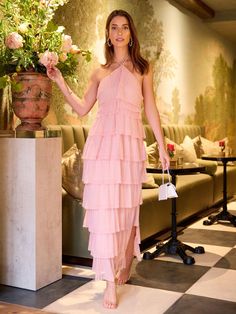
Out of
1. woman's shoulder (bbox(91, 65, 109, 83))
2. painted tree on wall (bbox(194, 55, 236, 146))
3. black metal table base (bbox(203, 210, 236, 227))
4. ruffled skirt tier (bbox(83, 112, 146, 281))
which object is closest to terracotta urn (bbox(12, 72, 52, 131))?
woman's shoulder (bbox(91, 65, 109, 83))

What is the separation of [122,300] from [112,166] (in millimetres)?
813

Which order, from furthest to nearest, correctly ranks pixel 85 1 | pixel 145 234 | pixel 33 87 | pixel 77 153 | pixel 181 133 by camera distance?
pixel 181 133
pixel 85 1
pixel 145 234
pixel 77 153
pixel 33 87

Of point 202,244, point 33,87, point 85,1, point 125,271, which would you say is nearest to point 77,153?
point 33,87

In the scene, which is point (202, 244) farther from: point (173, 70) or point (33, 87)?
point (173, 70)

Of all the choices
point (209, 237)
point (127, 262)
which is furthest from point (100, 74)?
point (209, 237)

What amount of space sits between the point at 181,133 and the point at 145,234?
10.3 ft

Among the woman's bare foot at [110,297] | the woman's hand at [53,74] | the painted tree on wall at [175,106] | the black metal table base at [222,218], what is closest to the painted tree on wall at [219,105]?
the painted tree on wall at [175,106]

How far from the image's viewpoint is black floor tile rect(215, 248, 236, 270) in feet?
11.9

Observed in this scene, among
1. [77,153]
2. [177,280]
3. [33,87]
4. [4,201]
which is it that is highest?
[33,87]

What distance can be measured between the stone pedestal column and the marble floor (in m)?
0.12

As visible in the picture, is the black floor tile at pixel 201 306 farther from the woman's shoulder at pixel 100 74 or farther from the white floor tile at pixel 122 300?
the woman's shoulder at pixel 100 74

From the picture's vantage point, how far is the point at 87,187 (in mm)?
2885

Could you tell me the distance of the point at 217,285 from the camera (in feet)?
10.4

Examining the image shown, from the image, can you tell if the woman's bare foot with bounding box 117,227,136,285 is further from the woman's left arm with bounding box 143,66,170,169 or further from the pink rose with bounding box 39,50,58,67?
the pink rose with bounding box 39,50,58,67
